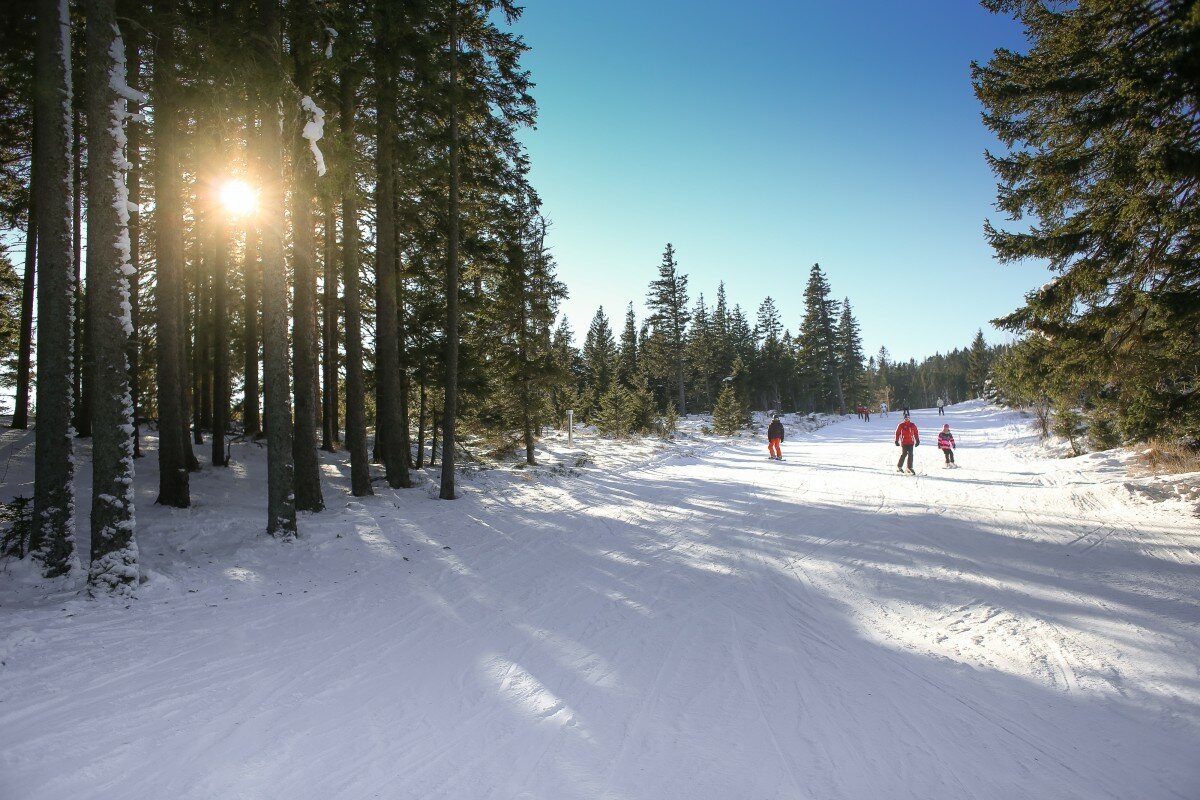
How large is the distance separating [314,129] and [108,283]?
4297 mm

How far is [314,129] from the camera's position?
8773 millimetres

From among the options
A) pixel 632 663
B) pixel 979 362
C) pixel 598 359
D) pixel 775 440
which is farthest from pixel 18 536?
pixel 979 362

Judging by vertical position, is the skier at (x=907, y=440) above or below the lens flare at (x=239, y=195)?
below

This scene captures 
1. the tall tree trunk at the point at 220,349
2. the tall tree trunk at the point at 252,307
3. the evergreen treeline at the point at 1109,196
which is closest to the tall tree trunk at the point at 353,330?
the tall tree trunk at the point at 220,349

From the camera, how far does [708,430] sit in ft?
116

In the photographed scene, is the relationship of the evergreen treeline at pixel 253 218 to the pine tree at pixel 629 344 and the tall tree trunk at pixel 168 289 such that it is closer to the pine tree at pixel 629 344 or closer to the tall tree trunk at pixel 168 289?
the tall tree trunk at pixel 168 289

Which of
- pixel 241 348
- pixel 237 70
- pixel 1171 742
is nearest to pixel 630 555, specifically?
pixel 1171 742

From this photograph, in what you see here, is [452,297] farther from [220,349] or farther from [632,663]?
[632,663]

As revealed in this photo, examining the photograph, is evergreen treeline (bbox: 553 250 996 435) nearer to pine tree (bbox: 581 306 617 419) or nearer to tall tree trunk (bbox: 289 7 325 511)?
pine tree (bbox: 581 306 617 419)

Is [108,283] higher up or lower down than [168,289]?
lower down

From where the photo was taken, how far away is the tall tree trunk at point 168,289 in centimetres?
953

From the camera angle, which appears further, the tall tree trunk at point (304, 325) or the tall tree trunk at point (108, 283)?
the tall tree trunk at point (304, 325)

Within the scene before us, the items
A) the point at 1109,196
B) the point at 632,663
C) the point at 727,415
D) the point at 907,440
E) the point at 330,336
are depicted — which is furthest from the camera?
the point at 727,415

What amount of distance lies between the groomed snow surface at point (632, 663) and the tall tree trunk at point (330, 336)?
33.5 ft
